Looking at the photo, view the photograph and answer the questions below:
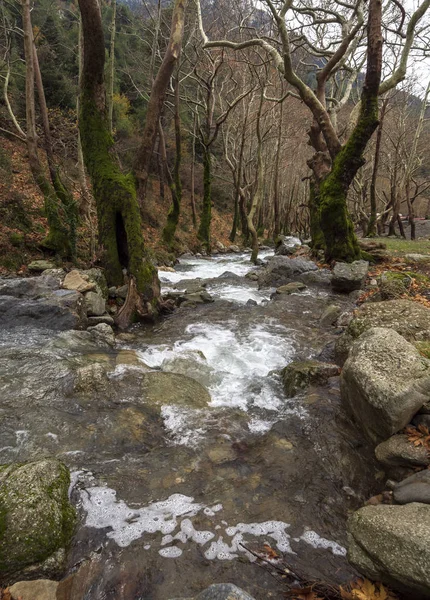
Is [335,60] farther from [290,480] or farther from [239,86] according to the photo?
[290,480]

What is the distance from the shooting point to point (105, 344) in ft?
20.2

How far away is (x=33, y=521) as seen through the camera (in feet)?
7.73

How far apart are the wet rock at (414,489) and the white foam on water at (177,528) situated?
1.98 ft

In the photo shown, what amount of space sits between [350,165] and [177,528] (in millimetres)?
9998

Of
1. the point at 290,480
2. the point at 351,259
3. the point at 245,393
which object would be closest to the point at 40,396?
the point at 245,393

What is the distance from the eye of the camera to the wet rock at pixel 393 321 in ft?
14.6

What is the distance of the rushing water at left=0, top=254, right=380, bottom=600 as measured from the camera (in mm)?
2469

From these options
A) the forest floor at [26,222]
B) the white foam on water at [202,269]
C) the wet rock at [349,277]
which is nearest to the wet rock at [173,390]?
the wet rock at [349,277]

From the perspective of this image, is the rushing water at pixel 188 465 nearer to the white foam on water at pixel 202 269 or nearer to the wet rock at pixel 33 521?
the wet rock at pixel 33 521

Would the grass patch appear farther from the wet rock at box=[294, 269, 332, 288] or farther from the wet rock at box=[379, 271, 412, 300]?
the wet rock at box=[379, 271, 412, 300]

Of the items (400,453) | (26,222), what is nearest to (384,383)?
(400,453)

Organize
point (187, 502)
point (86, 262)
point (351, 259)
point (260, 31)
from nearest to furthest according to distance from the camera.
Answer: point (187, 502) < point (86, 262) < point (351, 259) < point (260, 31)

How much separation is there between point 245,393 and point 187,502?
1.98m

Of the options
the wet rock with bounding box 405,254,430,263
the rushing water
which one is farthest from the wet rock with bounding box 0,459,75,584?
the wet rock with bounding box 405,254,430,263
